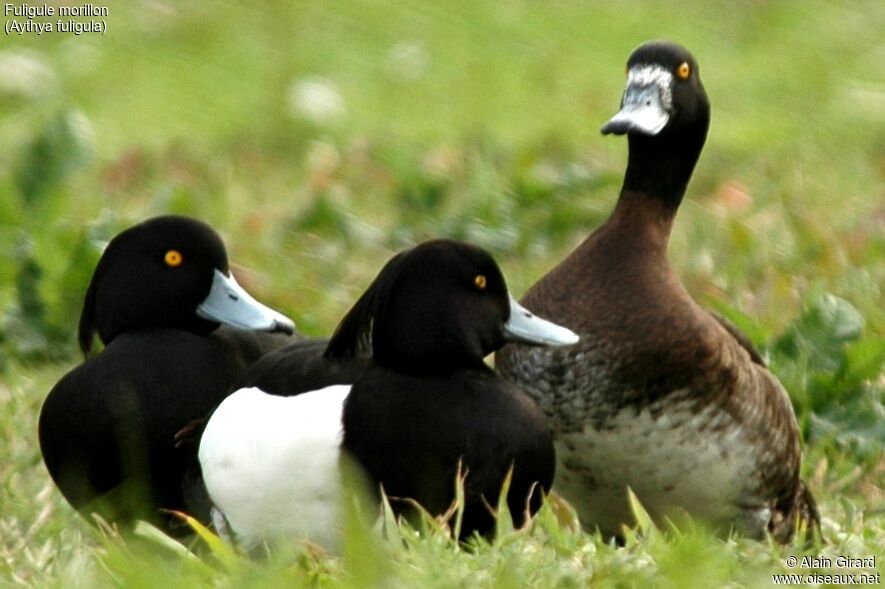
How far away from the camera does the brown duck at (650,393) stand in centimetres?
448

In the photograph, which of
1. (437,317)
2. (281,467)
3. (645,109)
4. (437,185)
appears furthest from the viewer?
(437,185)

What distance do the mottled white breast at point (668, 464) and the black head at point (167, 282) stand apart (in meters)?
0.83

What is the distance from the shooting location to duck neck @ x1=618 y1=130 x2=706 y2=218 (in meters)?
4.90

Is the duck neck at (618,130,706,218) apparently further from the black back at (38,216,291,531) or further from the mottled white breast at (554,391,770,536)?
the black back at (38,216,291,531)

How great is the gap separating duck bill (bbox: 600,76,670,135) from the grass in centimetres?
95

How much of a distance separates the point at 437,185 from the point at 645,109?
8.54ft

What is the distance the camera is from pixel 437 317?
4.31m

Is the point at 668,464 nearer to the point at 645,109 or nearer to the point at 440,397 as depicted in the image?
the point at 440,397

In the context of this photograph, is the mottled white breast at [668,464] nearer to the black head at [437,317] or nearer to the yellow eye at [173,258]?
the black head at [437,317]

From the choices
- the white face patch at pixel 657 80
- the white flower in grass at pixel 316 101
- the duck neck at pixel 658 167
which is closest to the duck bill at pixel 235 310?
the duck neck at pixel 658 167

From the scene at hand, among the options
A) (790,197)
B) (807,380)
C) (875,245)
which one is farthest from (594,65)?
(807,380)

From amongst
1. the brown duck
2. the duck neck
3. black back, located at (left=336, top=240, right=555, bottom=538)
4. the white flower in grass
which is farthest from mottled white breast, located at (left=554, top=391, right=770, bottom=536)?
the white flower in grass

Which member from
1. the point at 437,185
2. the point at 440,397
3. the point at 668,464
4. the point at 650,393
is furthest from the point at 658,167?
the point at 437,185

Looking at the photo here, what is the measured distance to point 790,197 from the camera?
718 centimetres
